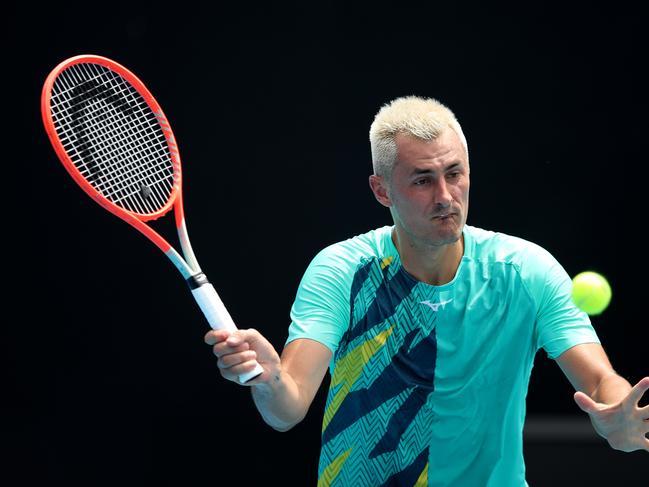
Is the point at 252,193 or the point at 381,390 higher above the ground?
the point at 252,193

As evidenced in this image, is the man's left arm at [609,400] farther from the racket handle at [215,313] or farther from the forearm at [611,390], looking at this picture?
the racket handle at [215,313]

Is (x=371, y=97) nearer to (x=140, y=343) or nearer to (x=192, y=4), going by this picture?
(x=192, y=4)

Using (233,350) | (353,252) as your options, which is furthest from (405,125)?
(233,350)

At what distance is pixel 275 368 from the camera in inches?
95.0

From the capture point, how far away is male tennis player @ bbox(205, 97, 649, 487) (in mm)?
2744

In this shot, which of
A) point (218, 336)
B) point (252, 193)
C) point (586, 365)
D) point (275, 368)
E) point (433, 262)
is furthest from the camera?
point (252, 193)

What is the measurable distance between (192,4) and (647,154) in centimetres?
212

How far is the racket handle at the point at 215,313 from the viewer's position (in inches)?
89.6

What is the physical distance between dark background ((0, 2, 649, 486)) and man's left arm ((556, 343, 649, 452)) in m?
1.93

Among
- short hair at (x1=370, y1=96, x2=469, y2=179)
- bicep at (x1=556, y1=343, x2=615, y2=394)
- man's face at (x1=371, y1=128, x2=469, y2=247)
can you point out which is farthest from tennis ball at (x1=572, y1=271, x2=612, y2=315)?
short hair at (x1=370, y1=96, x2=469, y2=179)

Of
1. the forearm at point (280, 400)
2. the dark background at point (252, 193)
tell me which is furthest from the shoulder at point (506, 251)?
the dark background at point (252, 193)

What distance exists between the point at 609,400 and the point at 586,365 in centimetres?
19

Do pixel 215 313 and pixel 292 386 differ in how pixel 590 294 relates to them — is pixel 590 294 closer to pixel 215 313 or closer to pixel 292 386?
pixel 292 386

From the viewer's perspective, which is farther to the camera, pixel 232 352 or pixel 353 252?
pixel 353 252
